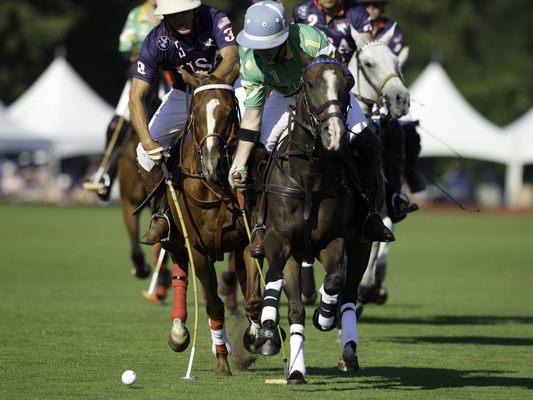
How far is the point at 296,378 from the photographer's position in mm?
9227

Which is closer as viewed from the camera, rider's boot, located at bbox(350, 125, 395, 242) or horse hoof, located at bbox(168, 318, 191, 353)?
rider's boot, located at bbox(350, 125, 395, 242)

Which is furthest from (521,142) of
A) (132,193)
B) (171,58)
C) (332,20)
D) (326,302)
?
(326,302)

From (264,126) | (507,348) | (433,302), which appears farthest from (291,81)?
(433,302)

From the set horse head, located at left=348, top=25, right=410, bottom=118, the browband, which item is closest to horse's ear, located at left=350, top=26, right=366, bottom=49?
horse head, located at left=348, top=25, right=410, bottom=118

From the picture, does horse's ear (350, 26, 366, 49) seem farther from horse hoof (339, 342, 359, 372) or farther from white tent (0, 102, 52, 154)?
white tent (0, 102, 52, 154)

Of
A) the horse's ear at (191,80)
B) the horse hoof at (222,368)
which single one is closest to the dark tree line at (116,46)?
the horse hoof at (222,368)

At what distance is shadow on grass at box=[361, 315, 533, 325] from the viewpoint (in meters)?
14.9

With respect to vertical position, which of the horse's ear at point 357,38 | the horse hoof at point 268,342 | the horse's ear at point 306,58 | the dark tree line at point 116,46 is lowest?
the dark tree line at point 116,46

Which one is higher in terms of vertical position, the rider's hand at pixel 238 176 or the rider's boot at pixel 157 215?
the rider's hand at pixel 238 176

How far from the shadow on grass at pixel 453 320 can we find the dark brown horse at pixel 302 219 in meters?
5.64

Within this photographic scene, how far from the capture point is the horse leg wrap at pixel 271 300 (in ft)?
30.2

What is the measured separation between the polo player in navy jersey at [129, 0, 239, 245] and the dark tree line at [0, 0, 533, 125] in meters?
47.3

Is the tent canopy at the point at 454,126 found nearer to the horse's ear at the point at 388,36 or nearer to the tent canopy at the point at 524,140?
the tent canopy at the point at 524,140

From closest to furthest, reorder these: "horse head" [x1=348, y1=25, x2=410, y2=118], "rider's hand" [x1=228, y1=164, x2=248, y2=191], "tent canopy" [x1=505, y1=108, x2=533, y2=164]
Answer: "rider's hand" [x1=228, y1=164, x2=248, y2=191], "horse head" [x1=348, y1=25, x2=410, y2=118], "tent canopy" [x1=505, y1=108, x2=533, y2=164]
